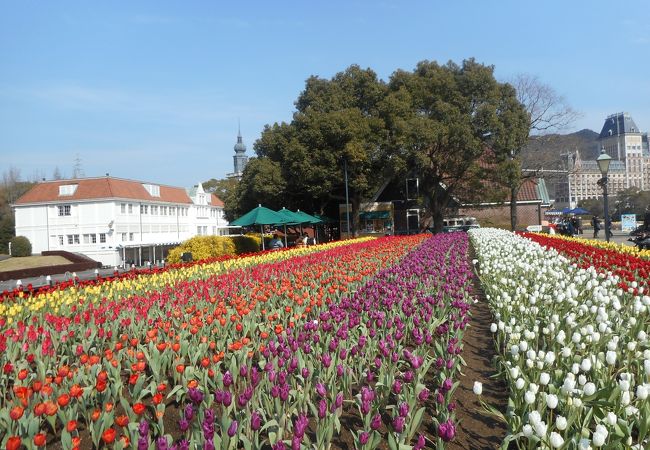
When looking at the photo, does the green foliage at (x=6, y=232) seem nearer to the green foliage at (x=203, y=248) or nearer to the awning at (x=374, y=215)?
the awning at (x=374, y=215)

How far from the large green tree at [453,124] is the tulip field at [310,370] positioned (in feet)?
79.6

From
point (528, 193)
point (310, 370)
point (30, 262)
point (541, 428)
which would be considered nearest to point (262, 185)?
point (30, 262)

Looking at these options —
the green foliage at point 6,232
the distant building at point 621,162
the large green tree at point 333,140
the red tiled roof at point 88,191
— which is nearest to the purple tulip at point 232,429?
the large green tree at point 333,140

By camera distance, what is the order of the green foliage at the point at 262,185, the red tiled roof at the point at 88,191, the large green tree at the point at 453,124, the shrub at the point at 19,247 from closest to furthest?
1. the large green tree at the point at 453,124
2. the green foliage at the point at 262,185
3. the shrub at the point at 19,247
4. the red tiled roof at the point at 88,191

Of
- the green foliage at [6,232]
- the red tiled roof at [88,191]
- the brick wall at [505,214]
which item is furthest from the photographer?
the green foliage at [6,232]

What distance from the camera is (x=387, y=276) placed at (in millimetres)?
9281

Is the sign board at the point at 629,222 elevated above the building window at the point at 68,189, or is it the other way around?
the building window at the point at 68,189

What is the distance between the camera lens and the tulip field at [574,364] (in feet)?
9.99

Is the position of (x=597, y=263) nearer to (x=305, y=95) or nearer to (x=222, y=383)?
(x=222, y=383)

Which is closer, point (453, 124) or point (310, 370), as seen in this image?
point (310, 370)

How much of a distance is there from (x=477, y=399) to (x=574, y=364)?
3.38 feet

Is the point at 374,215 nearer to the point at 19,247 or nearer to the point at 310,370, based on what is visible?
the point at 19,247

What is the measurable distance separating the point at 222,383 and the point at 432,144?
30.1m

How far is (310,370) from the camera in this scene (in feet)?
13.6
